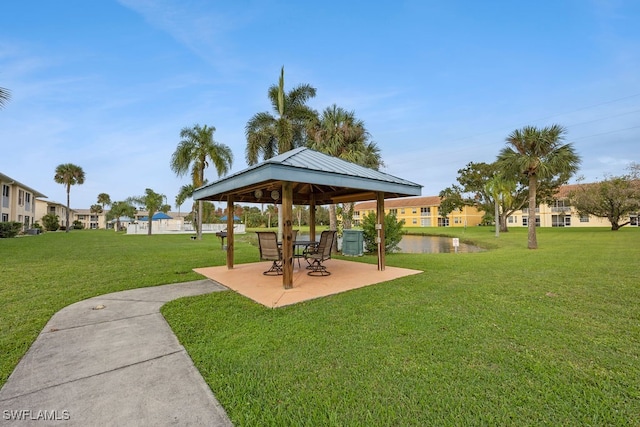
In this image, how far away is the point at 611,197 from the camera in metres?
28.6

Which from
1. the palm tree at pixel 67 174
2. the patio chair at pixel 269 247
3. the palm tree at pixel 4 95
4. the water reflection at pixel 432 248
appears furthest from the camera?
the palm tree at pixel 67 174

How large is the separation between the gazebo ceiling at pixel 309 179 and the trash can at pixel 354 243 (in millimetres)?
2943

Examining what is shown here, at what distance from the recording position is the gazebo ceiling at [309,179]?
16.6 ft

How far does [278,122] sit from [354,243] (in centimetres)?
728

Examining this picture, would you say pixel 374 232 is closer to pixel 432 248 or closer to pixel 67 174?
pixel 432 248

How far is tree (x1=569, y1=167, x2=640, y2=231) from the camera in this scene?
89.1ft

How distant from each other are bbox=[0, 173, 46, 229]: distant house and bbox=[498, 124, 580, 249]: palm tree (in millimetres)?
38523

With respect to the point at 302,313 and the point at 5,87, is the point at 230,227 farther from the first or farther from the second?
the point at 5,87

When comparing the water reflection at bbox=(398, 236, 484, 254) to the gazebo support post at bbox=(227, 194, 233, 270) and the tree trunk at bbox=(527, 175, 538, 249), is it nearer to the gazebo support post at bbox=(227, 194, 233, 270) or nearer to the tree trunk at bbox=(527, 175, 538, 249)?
the tree trunk at bbox=(527, 175, 538, 249)

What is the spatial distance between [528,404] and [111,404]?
318 centimetres

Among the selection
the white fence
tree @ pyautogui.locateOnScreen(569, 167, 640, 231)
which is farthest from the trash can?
tree @ pyautogui.locateOnScreen(569, 167, 640, 231)

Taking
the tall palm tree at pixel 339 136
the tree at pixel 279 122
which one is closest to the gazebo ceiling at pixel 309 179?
the tall palm tree at pixel 339 136

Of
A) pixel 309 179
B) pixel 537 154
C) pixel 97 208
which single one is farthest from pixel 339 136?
pixel 97 208

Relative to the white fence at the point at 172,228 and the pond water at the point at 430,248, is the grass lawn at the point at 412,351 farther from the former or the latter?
the white fence at the point at 172,228
